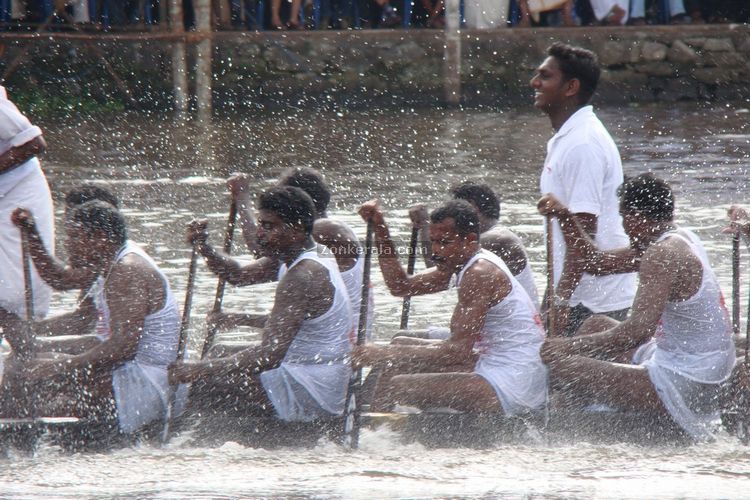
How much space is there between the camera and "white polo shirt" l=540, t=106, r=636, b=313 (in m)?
6.05

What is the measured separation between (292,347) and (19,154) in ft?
5.80

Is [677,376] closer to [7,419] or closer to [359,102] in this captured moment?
[7,419]

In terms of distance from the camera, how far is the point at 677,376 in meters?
5.60

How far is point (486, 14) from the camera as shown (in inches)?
671

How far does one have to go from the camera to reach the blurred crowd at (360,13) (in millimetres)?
16859

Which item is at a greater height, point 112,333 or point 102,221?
point 102,221

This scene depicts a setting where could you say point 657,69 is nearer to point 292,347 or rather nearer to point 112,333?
point 292,347

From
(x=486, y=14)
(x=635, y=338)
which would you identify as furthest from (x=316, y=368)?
(x=486, y=14)

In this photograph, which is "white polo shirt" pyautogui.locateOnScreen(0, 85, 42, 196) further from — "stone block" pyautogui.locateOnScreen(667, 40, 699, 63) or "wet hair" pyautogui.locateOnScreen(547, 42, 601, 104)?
"stone block" pyautogui.locateOnScreen(667, 40, 699, 63)

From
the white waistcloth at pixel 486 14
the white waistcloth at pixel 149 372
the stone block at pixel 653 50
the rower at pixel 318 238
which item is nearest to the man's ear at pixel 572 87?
the rower at pixel 318 238

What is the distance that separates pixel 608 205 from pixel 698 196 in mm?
5516

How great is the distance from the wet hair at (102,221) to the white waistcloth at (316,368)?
0.75 metres

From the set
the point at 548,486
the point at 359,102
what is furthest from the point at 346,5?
the point at 548,486

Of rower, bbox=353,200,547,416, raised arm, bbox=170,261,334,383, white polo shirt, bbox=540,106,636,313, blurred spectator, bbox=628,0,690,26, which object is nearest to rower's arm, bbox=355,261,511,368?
rower, bbox=353,200,547,416
